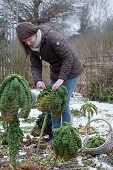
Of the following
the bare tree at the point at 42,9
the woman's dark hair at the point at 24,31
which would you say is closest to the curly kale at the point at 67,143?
the woman's dark hair at the point at 24,31

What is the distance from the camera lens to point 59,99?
5.29 feet

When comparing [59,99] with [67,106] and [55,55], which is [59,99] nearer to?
[55,55]

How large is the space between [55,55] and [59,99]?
761 mm

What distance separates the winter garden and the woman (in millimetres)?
363

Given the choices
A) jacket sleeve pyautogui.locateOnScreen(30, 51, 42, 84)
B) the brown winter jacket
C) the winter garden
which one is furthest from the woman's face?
the winter garden

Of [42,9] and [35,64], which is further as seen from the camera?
[42,9]

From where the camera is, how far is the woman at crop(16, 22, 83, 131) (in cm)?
190

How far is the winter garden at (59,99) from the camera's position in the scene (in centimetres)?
134

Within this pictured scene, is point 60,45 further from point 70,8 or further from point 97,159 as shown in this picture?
point 70,8

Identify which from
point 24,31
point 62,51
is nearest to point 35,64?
point 62,51

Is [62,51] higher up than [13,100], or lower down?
higher up

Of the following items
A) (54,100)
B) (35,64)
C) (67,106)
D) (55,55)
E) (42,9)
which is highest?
(42,9)

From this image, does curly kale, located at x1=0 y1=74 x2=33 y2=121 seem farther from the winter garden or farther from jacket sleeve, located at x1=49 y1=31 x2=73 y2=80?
jacket sleeve, located at x1=49 y1=31 x2=73 y2=80

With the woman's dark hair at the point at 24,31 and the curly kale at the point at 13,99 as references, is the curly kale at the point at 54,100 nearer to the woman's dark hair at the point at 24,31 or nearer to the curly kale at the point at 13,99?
the curly kale at the point at 13,99
